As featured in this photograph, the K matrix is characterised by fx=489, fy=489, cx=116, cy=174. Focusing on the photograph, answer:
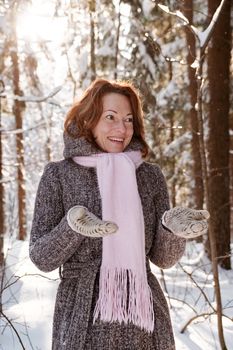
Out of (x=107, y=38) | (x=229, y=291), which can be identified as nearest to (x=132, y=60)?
(x=107, y=38)

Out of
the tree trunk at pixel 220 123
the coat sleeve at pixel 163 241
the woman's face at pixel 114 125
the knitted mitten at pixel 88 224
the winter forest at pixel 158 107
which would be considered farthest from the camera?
the tree trunk at pixel 220 123

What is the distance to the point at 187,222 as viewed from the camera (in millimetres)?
1603

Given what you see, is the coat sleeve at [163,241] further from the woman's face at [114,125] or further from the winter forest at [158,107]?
the winter forest at [158,107]

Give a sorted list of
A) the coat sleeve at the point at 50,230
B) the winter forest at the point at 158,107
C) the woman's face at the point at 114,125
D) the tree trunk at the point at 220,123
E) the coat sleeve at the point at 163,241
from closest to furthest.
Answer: the coat sleeve at the point at 50,230 → the coat sleeve at the point at 163,241 → the woman's face at the point at 114,125 → the winter forest at the point at 158,107 → the tree trunk at the point at 220,123

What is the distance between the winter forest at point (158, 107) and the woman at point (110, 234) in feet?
1.91

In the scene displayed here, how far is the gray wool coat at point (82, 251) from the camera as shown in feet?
5.66

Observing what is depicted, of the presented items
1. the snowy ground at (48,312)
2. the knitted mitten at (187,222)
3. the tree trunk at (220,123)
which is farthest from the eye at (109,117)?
the tree trunk at (220,123)

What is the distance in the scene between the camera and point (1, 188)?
8648 mm

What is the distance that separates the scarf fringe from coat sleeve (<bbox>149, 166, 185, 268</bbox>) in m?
0.13

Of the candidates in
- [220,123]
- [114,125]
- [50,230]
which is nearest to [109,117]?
[114,125]

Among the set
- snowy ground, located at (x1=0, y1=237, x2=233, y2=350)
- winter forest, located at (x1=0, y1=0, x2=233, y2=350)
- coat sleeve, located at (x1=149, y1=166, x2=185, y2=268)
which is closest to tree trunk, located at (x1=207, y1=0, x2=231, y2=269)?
winter forest, located at (x1=0, y1=0, x2=233, y2=350)

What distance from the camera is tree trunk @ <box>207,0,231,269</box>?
669cm

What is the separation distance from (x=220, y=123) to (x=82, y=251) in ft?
17.4

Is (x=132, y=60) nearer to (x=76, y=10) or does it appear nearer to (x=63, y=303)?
(x=76, y=10)
